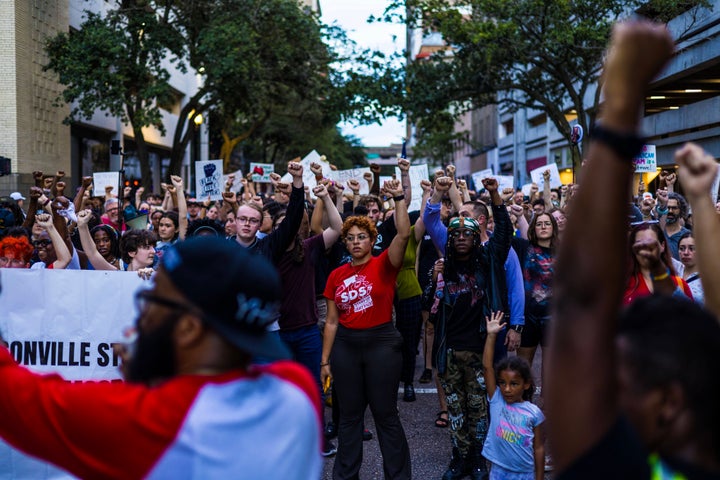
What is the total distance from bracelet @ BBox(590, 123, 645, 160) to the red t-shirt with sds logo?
450 cm

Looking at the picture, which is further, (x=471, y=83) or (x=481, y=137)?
(x=481, y=137)

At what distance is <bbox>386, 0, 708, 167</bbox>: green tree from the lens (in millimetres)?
20062

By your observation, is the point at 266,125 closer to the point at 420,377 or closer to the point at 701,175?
the point at 420,377

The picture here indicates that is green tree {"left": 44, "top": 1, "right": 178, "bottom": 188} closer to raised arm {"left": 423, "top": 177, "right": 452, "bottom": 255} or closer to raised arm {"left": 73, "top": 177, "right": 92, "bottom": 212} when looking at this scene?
raised arm {"left": 73, "top": 177, "right": 92, "bottom": 212}

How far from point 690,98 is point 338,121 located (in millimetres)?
13262

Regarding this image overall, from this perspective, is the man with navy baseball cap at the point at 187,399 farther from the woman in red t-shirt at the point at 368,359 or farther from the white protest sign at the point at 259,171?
the white protest sign at the point at 259,171

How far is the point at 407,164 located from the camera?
307 inches

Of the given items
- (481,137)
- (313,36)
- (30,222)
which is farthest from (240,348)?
(481,137)

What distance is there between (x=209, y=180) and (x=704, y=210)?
11.1 m

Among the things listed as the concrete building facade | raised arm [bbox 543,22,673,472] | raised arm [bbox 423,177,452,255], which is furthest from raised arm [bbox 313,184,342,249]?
the concrete building facade

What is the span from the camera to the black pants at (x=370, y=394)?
5.97 m

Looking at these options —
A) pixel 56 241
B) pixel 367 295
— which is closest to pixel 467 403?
pixel 367 295

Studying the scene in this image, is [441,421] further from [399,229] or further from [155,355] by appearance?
[155,355]

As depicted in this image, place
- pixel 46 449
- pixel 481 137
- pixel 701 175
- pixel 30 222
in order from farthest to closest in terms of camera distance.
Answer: pixel 481 137, pixel 30 222, pixel 701 175, pixel 46 449
